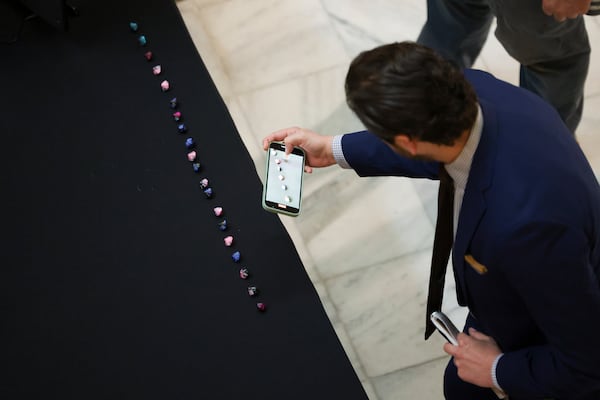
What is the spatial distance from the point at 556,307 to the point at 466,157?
254mm

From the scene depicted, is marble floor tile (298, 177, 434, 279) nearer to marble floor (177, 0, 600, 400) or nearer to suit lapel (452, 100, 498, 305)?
marble floor (177, 0, 600, 400)

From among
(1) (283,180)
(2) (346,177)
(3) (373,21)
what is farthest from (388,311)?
(3) (373,21)

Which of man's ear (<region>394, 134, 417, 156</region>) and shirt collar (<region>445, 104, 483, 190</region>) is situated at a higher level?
man's ear (<region>394, 134, 417, 156</region>)

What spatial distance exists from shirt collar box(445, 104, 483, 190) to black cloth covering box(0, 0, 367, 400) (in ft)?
2.24

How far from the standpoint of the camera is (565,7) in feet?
5.90

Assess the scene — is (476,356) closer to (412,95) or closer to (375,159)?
(375,159)

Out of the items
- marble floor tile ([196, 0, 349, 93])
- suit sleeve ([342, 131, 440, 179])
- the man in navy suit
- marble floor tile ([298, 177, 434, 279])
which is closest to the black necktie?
the man in navy suit

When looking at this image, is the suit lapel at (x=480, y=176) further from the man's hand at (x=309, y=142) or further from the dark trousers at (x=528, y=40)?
the dark trousers at (x=528, y=40)

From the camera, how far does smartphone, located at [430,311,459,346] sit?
5.25 ft

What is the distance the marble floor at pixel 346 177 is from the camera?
2.23 metres

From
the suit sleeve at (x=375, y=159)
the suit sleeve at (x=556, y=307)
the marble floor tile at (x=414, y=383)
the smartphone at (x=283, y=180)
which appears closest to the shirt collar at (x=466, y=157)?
the suit sleeve at (x=556, y=307)

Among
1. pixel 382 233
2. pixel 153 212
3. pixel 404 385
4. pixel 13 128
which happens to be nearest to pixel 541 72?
pixel 382 233

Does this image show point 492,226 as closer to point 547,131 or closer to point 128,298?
point 547,131

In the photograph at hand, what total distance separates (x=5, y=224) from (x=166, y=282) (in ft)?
1.42
